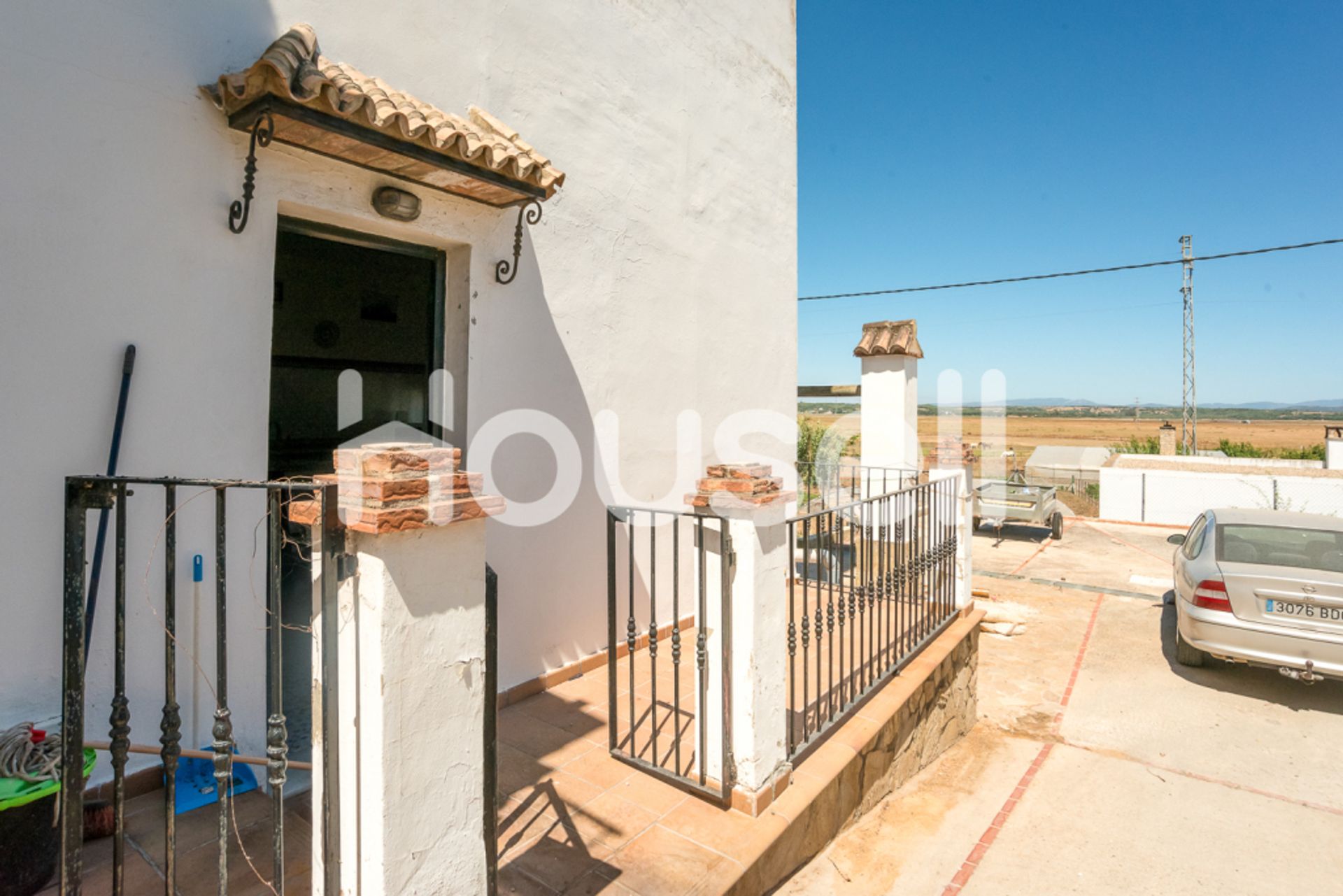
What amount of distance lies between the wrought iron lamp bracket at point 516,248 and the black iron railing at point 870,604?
2072 mm

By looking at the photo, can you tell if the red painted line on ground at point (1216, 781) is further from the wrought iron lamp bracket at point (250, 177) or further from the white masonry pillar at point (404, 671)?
the wrought iron lamp bracket at point (250, 177)

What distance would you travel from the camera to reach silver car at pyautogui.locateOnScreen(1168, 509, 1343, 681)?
5121 millimetres

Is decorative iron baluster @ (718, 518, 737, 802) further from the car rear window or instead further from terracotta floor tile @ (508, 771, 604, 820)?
the car rear window

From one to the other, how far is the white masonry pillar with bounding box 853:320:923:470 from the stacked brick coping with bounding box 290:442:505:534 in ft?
24.7

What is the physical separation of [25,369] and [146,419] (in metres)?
0.37

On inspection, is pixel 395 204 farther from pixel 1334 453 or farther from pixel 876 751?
pixel 1334 453

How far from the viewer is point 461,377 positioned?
3.70 m

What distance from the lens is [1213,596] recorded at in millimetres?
5535

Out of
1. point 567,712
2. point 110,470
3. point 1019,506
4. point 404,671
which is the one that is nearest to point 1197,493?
point 1019,506

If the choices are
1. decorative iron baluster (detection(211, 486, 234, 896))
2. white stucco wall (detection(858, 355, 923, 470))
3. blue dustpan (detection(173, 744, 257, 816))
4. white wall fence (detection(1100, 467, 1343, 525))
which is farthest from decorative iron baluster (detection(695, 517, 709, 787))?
white wall fence (detection(1100, 467, 1343, 525))

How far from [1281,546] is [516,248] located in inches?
260

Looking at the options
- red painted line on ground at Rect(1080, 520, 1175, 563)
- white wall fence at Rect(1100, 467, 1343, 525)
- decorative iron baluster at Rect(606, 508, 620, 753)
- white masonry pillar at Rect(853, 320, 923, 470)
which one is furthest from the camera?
white wall fence at Rect(1100, 467, 1343, 525)

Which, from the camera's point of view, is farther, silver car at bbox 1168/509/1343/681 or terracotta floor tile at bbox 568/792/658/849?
silver car at bbox 1168/509/1343/681

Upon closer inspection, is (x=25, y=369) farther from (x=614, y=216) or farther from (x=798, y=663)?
(x=798, y=663)
